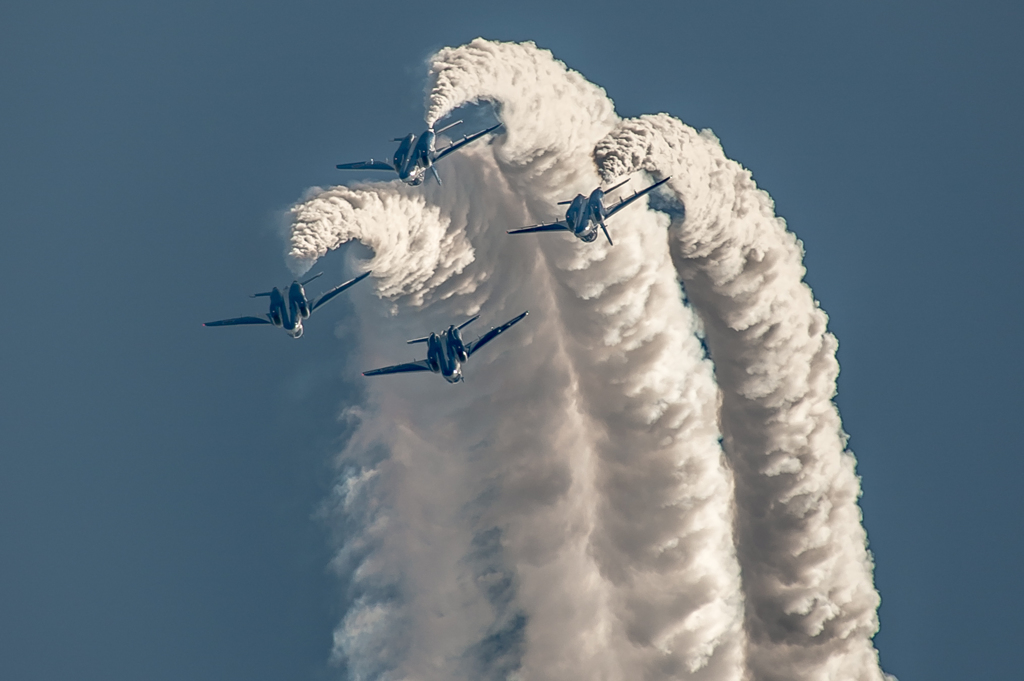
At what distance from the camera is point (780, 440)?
4256cm

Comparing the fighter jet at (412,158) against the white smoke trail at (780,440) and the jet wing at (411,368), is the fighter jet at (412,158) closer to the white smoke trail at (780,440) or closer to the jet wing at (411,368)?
the jet wing at (411,368)

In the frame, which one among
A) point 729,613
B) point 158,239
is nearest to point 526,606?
point 729,613

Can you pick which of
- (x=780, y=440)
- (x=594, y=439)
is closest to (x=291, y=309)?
(x=594, y=439)

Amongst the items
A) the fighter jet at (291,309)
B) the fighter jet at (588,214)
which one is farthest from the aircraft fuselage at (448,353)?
the fighter jet at (588,214)

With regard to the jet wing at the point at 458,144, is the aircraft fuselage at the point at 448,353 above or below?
below

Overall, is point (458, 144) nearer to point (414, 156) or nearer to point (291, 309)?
point (414, 156)

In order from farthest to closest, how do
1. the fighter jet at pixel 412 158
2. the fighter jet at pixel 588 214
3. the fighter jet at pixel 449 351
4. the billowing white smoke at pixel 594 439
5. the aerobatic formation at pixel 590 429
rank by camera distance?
1. the billowing white smoke at pixel 594 439
2. the aerobatic formation at pixel 590 429
3. the fighter jet at pixel 412 158
4. the fighter jet at pixel 588 214
5. the fighter jet at pixel 449 351

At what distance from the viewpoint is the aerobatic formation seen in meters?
38.7

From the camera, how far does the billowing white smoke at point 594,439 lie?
3988cm

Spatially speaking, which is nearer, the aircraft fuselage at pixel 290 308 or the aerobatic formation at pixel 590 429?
the aircraft fuselage at pixel 290 308

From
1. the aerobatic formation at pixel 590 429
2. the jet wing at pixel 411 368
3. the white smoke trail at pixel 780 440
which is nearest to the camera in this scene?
the jet wing at pixel 411 368

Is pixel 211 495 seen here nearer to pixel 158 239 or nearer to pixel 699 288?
pixel 158 239

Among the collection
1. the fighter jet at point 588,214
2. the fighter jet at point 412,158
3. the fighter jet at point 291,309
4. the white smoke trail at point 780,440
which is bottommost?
the white smoke trail at point 780,440

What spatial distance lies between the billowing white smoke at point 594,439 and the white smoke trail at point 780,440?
121mm
